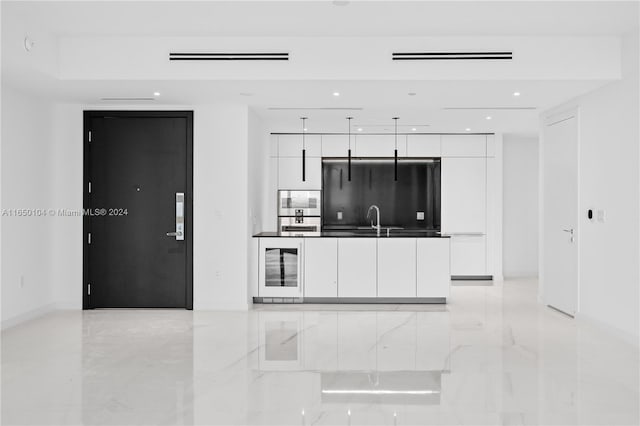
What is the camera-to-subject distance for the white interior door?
249 inches

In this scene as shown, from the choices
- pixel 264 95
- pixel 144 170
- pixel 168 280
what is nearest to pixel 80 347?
pixel 168 280

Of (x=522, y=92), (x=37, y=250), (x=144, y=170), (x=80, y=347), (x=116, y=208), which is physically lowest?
(x=80, y=347)

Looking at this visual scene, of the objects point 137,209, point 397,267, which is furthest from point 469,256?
Result: point 137,209

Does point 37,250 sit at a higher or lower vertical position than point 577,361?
higher

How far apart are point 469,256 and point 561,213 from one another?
285 centimetres

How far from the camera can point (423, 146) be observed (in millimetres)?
9422

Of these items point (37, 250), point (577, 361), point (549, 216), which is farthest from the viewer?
point (549, 216)

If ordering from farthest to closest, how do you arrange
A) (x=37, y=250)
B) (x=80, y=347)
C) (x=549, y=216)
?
(x=549, y=216) → (x=37, y=250) → (x=80, y=347)

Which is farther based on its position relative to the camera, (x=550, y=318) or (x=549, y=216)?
(x=549, y=216)

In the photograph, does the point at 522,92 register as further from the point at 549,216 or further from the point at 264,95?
the point at 264,95

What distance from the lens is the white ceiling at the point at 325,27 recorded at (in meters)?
4.49

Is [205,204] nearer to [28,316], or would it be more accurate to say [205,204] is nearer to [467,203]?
[28,316]

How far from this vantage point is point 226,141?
22.0 feet

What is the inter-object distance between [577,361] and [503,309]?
233cm
